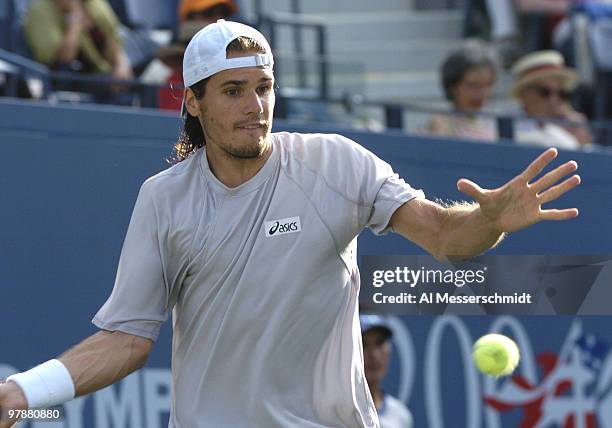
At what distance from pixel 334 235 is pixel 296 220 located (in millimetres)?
114

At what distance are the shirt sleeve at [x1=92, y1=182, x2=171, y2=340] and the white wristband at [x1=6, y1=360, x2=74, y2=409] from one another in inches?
7.6

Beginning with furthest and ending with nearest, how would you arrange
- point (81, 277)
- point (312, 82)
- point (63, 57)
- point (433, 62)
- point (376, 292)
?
point (433, 62), point (312, 82), point (63, 57), point (81, 277), point (376, 292)

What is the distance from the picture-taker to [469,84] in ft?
25.8

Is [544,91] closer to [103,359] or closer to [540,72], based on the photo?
[540,72]

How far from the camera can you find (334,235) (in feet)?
13.4

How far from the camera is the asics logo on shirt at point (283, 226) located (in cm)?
406

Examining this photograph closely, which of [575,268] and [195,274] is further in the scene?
[575,268]

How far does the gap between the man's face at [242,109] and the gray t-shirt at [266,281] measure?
100 millimetres

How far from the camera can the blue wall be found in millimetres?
5961

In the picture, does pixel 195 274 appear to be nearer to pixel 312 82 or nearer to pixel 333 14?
pixel 312 82

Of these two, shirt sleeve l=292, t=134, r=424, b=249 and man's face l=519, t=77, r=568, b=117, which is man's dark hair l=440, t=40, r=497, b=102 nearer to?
man's face l=519, t=77, r=568, b=117

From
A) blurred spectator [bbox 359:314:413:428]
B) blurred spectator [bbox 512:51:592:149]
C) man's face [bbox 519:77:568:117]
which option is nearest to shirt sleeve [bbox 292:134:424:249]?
blurred spectator [bbox 359:314:413:428]

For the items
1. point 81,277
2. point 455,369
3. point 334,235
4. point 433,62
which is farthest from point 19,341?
point 433,62

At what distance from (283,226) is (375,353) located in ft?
6.48
